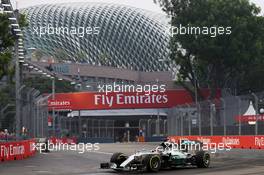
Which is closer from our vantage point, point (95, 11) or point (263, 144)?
point (263, 144)

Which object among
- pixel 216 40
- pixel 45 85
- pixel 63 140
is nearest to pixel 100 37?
pixel 45 85

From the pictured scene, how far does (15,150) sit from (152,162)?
41.7 feet

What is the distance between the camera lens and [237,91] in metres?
66.8

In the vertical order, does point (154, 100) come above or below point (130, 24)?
below

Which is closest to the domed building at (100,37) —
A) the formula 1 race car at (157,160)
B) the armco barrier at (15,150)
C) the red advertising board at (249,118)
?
the armco barrier at (15,150)

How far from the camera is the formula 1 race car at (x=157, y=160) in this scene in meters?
21.5

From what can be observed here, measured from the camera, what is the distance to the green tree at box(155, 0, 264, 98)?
56.8 m

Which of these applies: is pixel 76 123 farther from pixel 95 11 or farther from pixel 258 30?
pixel 95 11

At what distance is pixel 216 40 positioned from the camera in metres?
57.0

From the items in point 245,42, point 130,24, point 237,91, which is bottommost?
point 237,91

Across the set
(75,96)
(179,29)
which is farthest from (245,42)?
(75,96)

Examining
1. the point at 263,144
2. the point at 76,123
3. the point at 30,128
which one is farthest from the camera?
the point at 76,123

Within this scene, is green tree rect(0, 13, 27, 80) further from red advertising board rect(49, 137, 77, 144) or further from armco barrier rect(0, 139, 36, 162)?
red advertising board rect(49, 137, 77, 144)

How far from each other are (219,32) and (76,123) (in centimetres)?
2864
